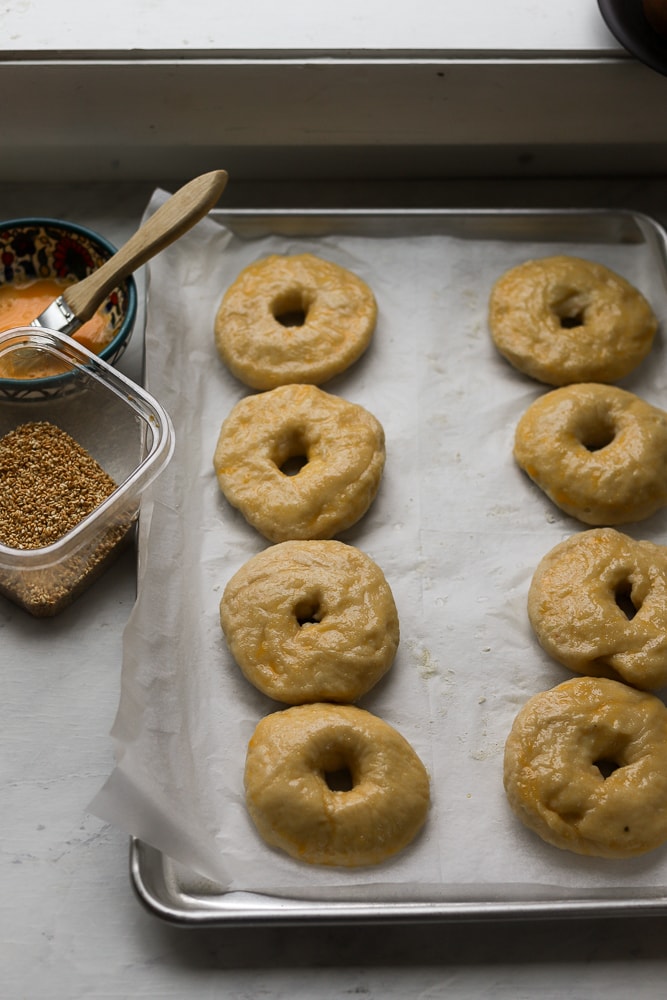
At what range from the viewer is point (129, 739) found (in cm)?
167

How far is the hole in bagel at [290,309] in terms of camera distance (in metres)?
2.24

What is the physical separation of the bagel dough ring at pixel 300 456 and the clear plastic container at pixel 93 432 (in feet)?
0.58

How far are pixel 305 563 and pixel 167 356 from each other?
613 millimetres

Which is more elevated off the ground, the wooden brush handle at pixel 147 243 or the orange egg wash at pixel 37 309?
the wooden brush handle at pixel 147 243

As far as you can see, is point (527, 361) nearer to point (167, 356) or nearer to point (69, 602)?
point (167, 356)

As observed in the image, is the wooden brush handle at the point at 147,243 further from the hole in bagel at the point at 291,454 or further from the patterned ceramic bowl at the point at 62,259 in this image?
the hole in bagel at the point at 291,454

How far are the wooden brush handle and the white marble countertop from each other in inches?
32.0

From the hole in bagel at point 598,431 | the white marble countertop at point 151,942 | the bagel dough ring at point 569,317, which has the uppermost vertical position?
the bagel dough ring at point 569,317

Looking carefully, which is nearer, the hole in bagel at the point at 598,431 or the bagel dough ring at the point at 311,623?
the bagel dough ring at the point at 311,623

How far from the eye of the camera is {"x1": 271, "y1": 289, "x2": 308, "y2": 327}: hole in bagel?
7.34ft

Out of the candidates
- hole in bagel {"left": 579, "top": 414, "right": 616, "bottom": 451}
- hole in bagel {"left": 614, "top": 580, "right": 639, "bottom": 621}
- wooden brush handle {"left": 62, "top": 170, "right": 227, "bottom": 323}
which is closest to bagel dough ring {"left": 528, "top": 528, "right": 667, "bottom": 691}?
hole in bagel {"left": 614, "top": 580, "right": 639, "bottom": 621}

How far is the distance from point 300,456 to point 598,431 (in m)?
0.64

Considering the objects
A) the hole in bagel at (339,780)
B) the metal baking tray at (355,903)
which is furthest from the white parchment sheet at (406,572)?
the hole in bagel at (339,780)

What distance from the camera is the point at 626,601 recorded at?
1.98 meters
